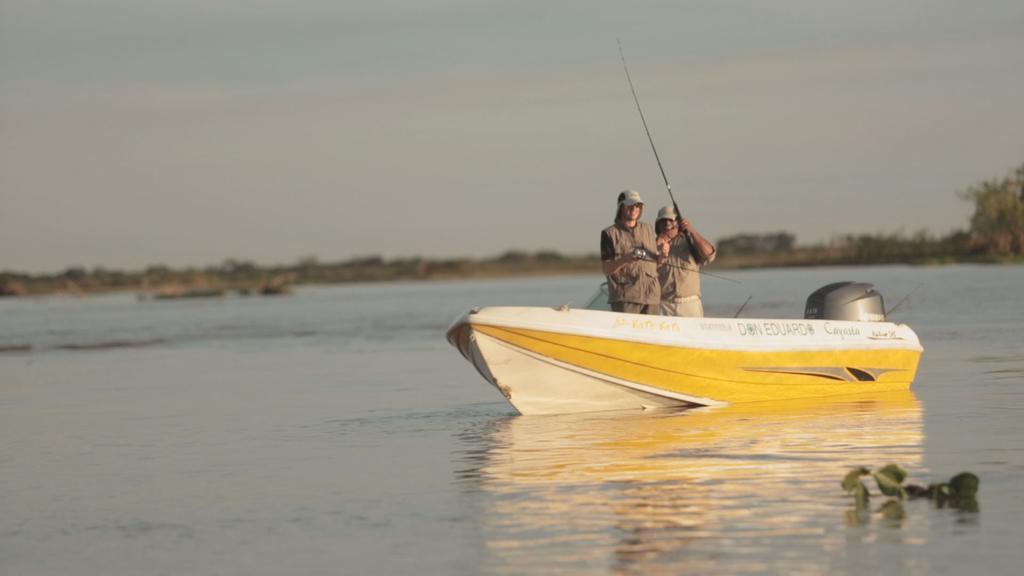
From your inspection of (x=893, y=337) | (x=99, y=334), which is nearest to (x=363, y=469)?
(x=893, y=337)

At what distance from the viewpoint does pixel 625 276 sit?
15.4m

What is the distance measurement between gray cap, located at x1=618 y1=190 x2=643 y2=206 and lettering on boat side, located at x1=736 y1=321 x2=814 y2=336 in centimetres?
201

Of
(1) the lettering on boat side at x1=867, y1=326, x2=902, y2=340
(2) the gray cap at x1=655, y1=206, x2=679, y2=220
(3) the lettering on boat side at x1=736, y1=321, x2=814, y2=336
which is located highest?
(2) the gray cap at x1=655, y1=206, x2=679, y2=220

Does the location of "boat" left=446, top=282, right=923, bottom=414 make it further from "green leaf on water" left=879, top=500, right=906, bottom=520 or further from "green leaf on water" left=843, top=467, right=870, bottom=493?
"green leaf on water" left=879, top=500, right=906, bottom=520

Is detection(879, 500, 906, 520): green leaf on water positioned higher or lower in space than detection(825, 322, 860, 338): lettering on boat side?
lower

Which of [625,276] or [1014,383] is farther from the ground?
[625,276]

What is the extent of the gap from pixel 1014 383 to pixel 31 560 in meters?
11.5

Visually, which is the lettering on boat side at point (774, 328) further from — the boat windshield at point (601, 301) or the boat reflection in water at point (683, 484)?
the boat windshield at point (601, 301)

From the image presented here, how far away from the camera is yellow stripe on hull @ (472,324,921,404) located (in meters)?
15.3

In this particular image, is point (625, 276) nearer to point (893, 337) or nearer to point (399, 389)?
point (893, 337)

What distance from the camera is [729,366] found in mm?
16078

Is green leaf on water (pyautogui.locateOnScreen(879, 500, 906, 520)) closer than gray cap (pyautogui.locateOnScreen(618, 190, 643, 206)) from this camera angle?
Yes

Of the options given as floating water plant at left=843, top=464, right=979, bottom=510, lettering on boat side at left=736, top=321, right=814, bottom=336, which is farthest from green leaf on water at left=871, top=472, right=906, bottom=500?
lettering on boat side at left=736, top=321, right=814, bottom=336

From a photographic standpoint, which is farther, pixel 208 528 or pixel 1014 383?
pixel 1014 383
